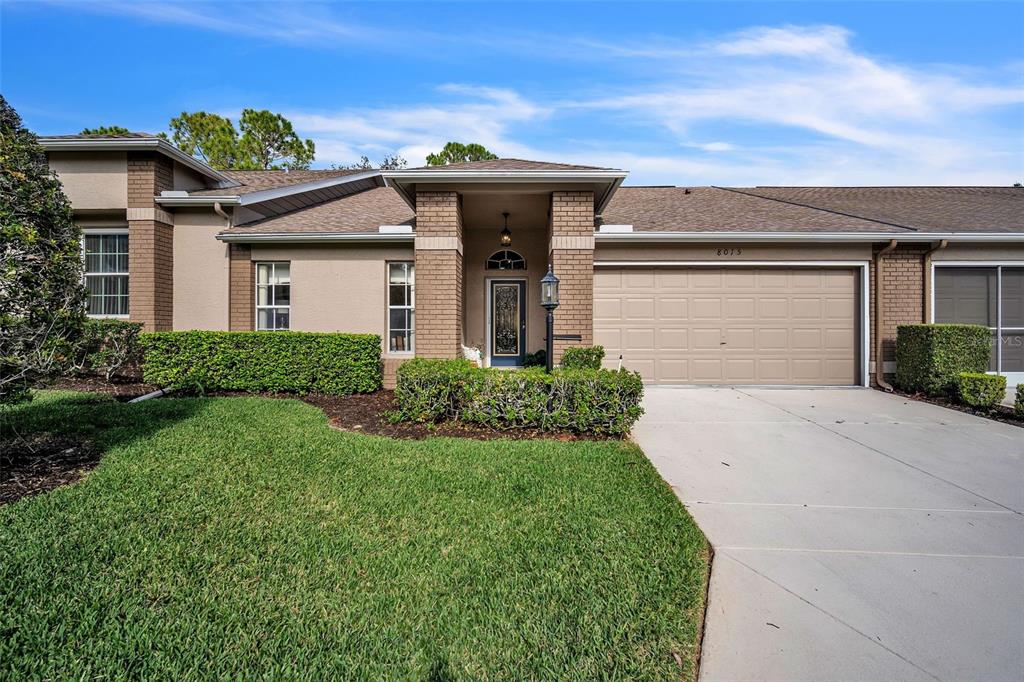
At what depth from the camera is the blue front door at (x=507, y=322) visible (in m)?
10.8

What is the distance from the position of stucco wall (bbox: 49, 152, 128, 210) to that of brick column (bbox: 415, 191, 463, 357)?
21.6 ft

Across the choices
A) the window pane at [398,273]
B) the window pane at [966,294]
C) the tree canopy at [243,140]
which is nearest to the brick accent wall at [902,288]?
the window pane at [966,294]

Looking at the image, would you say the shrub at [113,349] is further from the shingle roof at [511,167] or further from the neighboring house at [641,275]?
the shingle roof at [511,167]

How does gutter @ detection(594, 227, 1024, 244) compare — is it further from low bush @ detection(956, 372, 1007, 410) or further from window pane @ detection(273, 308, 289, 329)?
window pane @ detection(273, 308, 289, 329)

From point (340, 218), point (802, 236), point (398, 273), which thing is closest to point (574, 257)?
point (398, 273)

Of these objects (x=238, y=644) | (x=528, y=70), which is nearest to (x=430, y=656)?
(x=238, y=644)

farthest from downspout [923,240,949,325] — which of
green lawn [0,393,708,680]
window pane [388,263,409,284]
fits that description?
window pane [388,263,409,284]

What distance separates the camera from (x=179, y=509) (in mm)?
3410

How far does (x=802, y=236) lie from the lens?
8914mm

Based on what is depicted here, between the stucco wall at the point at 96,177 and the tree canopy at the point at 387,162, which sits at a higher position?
the tree canopy at the point at 387,162

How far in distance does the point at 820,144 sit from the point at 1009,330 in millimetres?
6375

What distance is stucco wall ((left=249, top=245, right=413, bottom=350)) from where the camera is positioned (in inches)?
375

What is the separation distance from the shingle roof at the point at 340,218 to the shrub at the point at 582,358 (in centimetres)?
464

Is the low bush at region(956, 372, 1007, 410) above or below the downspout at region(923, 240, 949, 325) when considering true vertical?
below
